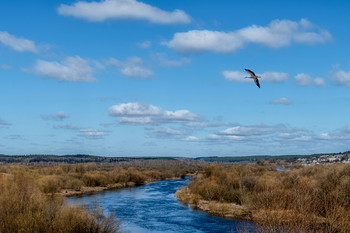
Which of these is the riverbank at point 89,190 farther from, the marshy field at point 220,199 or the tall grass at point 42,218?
the tall grass at point 42,218

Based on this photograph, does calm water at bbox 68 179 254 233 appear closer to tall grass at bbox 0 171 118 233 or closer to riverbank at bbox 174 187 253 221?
riverbank at bbox 174 187 253 221

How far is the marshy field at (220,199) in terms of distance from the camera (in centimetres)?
1711

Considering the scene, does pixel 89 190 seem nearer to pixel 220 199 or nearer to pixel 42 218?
pixel 220 199

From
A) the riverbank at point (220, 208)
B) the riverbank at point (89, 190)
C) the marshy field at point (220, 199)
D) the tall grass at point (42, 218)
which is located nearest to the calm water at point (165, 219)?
the riverbank at point (220, 208)

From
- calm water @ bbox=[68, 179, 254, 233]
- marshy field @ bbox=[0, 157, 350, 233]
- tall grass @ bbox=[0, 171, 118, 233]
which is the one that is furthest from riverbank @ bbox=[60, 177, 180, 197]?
tall grass @ bbox=[0, 171, 118, 233]

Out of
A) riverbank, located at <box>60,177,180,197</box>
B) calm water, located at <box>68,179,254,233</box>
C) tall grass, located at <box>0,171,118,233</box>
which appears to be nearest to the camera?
tall grass, located at <box>0,171,118,233</box>

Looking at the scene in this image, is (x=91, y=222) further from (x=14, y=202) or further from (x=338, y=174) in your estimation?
(x=338, y=174)

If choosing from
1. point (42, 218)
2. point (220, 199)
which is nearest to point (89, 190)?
point (220, 199)

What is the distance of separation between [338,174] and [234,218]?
1065 centimetres

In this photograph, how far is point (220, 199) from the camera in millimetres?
43656

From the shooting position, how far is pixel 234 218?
3416cm

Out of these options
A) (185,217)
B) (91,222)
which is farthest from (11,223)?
(185,217)

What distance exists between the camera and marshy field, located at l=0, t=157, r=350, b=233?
56.1 ft

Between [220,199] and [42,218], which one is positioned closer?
[42,218]
